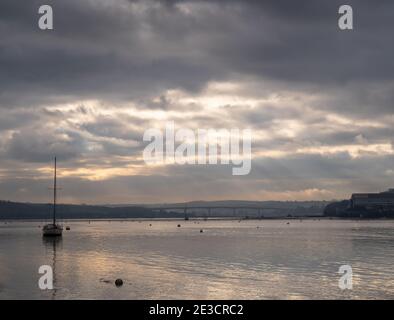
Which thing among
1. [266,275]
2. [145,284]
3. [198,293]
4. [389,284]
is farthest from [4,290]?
[389,284]

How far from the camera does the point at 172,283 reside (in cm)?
5453

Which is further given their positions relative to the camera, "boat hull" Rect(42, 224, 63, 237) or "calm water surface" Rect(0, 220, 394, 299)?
"boat hull" Rect(42, 224, 63, 237)

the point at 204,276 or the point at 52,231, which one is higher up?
the point at 52,231

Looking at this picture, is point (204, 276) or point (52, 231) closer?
point (204, 276)

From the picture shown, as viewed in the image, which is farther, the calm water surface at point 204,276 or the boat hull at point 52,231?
the boat hull at point 52,231

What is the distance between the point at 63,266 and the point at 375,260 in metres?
46.5

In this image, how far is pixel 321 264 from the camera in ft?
238
